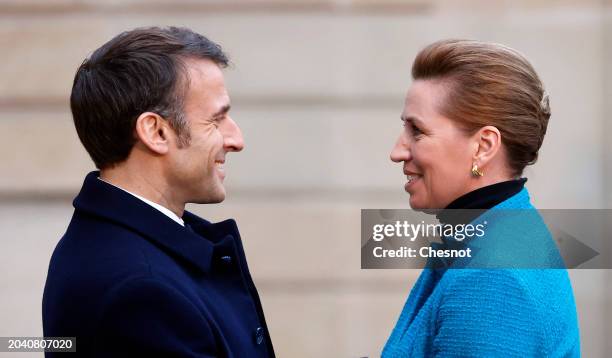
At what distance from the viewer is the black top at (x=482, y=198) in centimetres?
244

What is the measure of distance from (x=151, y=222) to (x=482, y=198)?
0.87 metres

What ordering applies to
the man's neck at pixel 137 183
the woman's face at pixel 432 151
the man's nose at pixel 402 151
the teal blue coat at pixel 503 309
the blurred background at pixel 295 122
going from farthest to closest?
the blurred background at pixel 295 122, the man's nose at pixel 402 151, the woman's face at pixel 432 151, the man's neck at pixel 137 183, the teal blue coat at pixel 503 309

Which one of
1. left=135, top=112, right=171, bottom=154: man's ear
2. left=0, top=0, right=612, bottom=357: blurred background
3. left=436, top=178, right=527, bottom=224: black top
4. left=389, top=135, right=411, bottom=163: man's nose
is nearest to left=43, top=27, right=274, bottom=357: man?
left=135, top=112, right=171, bottom=154: man's ear

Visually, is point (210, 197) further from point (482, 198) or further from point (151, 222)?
point (482, 198)

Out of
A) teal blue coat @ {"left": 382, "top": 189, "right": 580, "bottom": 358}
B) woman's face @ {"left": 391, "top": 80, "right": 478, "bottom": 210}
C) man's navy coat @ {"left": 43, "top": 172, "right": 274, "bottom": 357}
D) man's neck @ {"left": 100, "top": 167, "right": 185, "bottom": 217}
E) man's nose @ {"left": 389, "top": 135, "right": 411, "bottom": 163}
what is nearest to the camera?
man's navy coat @ {"left": 43, "top": 172, "right": 274, "bottom": 357}

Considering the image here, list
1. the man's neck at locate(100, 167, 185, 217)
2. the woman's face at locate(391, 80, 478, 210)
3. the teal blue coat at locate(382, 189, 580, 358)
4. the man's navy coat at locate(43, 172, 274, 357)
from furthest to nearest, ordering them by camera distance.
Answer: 1. the woman's face at locate(391, 80, 478, 210)
2. the man's neck at locate(100, 167, 185, 217)
3. the teal blue coat at locate(382, 189, 580, 358)
4. the man's navy coat at locate(43, 172, 274, 357)

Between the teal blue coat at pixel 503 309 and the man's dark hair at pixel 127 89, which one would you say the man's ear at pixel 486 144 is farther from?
the man's dark hair at pixel 127 89

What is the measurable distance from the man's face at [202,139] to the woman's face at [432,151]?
0.51 meters

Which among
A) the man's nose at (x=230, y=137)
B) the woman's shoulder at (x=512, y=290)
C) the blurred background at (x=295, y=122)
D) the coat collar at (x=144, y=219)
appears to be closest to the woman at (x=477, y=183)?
the woman's shoulder at (x=512, y=290)

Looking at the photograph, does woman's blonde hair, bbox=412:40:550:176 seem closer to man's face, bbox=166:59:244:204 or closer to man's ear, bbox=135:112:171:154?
man's face, bbox=166:59:244:204

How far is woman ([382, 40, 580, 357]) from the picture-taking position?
7.25 feet

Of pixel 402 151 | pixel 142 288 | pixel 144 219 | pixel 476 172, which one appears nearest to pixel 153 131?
pixel 144 219

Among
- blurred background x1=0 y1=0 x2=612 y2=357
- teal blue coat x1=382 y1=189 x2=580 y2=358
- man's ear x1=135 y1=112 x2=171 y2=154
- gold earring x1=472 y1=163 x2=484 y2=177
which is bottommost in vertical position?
teal blue coat x1=382 y1=189 x2=580 y2=358

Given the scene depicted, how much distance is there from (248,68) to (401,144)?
2.60 meters
